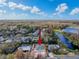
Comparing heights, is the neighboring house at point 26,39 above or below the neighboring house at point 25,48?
above

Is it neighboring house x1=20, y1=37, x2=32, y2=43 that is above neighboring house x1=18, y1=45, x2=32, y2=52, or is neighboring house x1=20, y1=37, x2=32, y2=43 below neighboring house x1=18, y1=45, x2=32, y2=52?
above

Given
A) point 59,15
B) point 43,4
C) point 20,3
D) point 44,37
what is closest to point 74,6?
point 59,15

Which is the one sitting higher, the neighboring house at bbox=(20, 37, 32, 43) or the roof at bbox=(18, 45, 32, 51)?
the neighboring house at bbox=(20, 37, 32, 43)

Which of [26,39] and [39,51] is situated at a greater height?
[26,39]

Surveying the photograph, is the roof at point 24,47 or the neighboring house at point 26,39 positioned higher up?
the neighboring house at point 26,39

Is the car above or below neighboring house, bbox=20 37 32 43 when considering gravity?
below

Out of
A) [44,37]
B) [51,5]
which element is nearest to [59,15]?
[51,5]

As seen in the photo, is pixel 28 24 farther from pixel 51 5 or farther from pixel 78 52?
pixel 78 52

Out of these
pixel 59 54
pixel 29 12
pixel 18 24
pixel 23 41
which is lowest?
pixel 59 54

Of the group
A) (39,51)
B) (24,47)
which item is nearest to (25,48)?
(24,47)

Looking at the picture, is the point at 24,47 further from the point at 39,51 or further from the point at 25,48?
the point at 39,51

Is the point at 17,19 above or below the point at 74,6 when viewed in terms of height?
below
